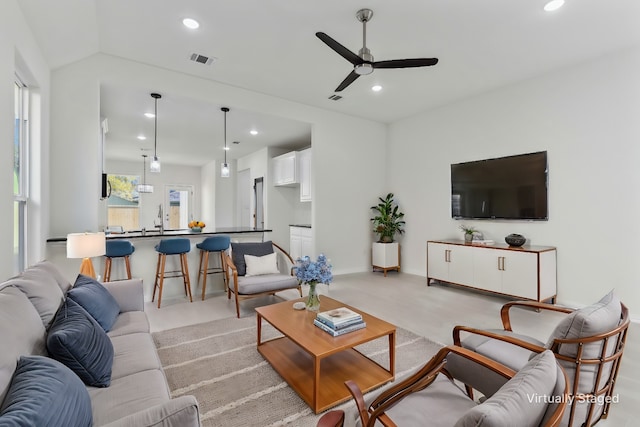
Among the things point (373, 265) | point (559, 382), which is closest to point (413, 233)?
point (373, 265)

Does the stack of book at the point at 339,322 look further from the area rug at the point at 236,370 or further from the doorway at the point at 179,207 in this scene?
the doorway at the point at 179,207

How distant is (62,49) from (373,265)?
17.9 ft

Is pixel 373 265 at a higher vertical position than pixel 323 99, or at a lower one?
lower

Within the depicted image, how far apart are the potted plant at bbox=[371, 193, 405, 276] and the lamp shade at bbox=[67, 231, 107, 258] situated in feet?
14.4

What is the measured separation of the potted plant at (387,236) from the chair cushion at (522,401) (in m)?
4.87

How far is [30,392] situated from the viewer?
37.0 inches

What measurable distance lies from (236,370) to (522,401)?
2092mm

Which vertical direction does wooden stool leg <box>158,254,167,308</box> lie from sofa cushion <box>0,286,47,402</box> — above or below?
below

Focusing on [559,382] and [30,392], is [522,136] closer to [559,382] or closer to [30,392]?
[559,382]

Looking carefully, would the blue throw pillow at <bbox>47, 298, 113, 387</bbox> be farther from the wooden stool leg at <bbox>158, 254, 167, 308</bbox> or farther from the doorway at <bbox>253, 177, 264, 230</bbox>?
the doorway at <bbox>253, 177, 264, 230</bbox>

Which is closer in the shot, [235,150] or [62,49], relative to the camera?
[62,49]

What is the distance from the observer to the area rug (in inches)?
74.4

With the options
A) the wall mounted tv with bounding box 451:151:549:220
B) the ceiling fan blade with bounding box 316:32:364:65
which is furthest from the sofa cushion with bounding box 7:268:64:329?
the wall mounted tv with bounding box 451:151:549:220

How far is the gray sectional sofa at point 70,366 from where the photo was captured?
0.97 m
